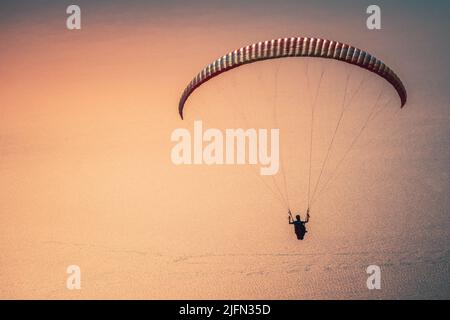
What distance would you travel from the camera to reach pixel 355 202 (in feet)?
81.2

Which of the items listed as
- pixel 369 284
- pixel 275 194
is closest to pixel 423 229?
pixel 369 284

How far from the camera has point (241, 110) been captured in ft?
129

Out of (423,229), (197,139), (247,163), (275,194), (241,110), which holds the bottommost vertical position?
(423,229)

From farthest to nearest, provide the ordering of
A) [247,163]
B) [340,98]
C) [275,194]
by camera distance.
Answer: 1. [340,98]
2. [247,163]
3. [275,194]

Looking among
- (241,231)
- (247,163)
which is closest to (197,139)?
Answer: (247,163)

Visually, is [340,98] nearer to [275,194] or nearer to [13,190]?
[275,194]

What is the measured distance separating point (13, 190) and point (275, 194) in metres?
16.6

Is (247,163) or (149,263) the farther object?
(247,163)

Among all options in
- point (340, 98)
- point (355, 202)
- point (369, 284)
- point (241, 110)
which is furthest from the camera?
point (241, 110)

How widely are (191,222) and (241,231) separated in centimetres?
278
